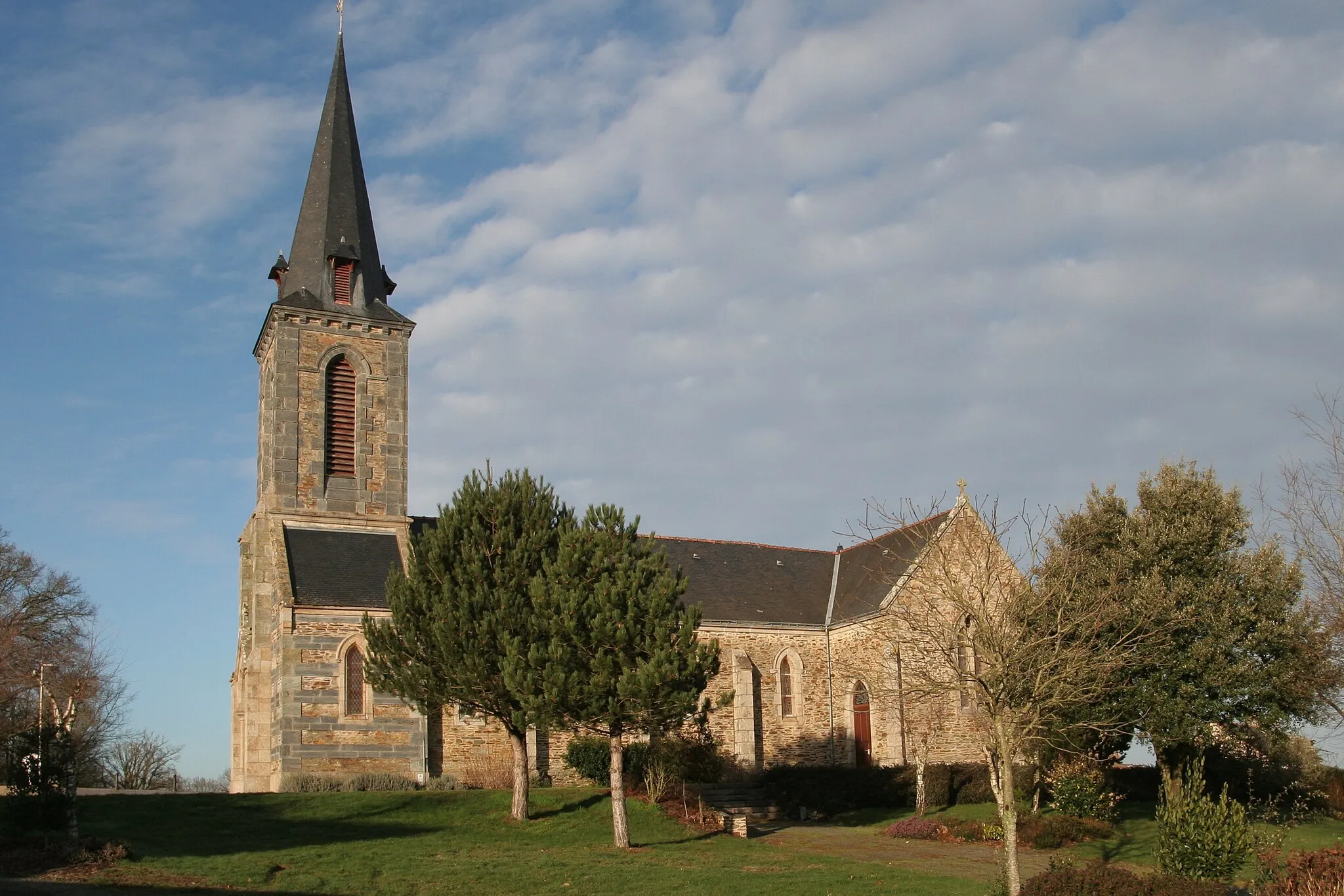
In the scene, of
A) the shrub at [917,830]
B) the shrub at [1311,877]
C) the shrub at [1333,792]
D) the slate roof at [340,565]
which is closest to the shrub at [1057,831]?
the shrub at [917,830]

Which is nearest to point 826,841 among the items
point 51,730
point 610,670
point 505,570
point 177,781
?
point 610,670

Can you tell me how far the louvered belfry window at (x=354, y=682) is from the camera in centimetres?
3256

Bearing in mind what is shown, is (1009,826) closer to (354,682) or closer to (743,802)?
(743,802)

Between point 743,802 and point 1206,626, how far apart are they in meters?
14.1

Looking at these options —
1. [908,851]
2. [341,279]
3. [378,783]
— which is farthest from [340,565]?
[908,851]

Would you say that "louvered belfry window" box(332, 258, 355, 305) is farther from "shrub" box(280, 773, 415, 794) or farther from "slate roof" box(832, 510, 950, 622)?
"slate roof" box(832, 510, 950, 622)

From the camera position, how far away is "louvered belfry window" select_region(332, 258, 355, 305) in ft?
126

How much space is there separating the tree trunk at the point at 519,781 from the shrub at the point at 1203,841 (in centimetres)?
1485

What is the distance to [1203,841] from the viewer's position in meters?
16.8

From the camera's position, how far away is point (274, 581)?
33781 mm

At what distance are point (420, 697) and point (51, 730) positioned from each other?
297 inches

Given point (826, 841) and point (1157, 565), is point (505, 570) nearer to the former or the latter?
point (826, 841)

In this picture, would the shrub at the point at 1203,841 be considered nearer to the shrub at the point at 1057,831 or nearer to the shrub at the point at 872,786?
the shrub at the point at 1057,831

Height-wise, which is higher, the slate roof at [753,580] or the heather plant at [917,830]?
the slate roof at [753,580]
